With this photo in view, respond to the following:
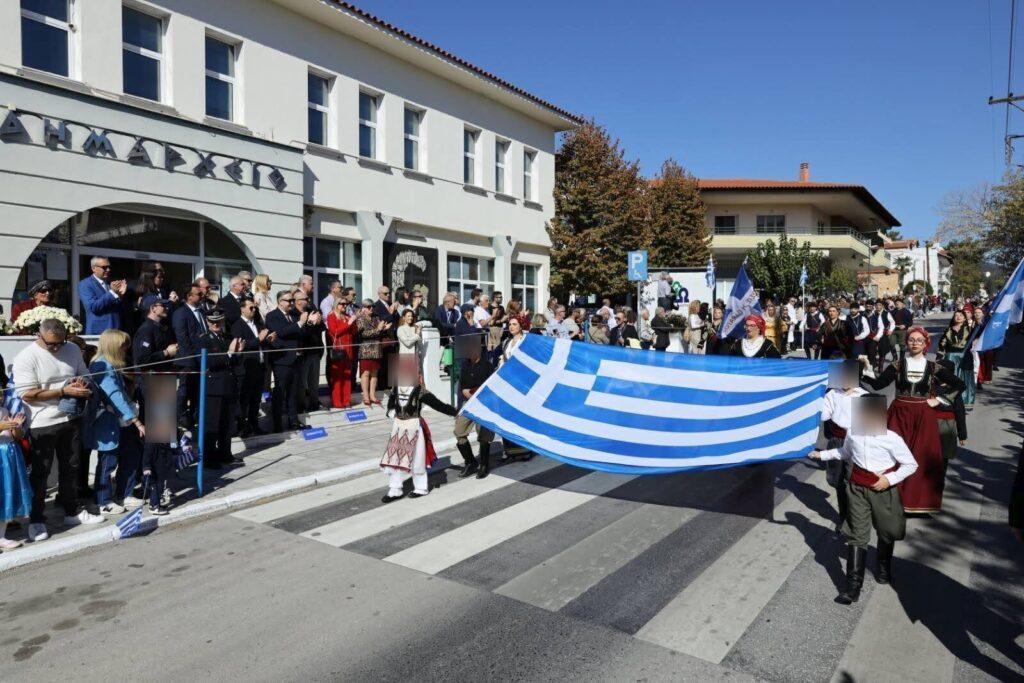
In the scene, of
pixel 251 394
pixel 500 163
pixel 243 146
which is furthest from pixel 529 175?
pixel 251 394

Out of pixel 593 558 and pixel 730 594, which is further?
pixel 593 558

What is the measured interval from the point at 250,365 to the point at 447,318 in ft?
18.0

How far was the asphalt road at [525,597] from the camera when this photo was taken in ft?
14.2

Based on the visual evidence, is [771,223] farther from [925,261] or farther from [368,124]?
[925,261]

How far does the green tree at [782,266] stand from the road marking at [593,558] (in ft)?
133

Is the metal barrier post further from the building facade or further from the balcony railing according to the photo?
the balcony railing

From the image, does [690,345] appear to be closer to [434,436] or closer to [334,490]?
[434,436]

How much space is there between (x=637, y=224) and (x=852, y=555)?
30705mm

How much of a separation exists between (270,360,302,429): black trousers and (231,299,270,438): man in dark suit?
232 mm

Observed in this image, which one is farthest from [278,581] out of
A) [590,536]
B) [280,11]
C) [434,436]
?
[280,11]

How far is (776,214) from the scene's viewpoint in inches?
2122

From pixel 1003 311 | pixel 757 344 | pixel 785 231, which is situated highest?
pixel 785 231

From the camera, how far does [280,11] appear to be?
1680 cm

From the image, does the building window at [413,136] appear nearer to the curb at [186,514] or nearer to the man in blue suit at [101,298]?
the man in blue suit at [101,298]
